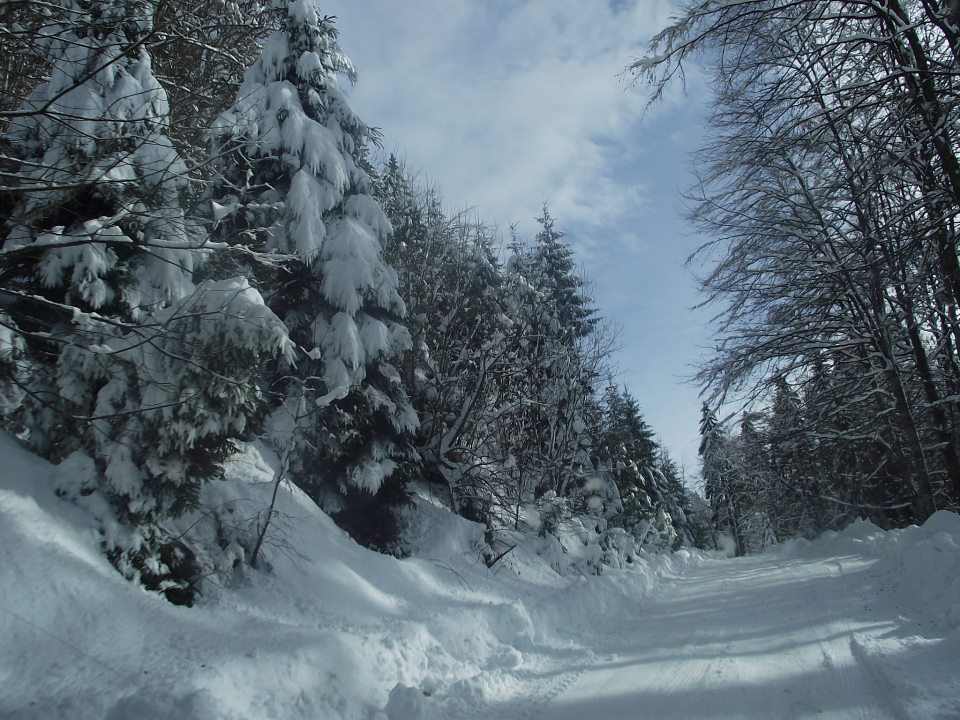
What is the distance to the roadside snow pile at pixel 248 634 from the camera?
373 cm

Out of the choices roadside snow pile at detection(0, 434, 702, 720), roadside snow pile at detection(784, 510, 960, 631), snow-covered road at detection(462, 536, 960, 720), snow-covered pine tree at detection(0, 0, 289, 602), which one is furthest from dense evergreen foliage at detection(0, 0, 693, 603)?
roadside snow pile at detection(784, 510, 960, 631)

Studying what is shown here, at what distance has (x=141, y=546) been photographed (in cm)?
525

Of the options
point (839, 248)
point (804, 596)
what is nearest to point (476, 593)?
point (804, 596)

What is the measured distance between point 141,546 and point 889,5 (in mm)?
9608

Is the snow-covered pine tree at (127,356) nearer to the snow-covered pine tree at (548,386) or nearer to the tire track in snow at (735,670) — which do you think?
the tire track in snow at (735,670)

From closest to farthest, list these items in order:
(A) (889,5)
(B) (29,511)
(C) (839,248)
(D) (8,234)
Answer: (B) (29,511) → (D) (8,234) → (A) (889,5) → (C) (839,248)

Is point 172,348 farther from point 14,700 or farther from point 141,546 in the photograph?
point 14,700

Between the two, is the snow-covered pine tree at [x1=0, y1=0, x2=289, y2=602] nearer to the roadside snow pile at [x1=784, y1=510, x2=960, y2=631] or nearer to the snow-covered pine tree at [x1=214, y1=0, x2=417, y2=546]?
the snow-covered pine tree at [x1=214, y1=0, x2=417, y2=546]

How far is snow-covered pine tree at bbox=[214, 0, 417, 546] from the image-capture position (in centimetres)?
947

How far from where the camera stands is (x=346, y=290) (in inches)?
384

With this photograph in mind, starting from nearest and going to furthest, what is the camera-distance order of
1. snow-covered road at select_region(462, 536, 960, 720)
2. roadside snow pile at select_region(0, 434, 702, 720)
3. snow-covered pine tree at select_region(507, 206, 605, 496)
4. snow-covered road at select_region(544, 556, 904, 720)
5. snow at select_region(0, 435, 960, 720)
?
roadside snow pile at select_region(0, 434, 702, 720)
snow at select_region(0, 435, 960, 720)
snow-covered road at select_region(462, 536, 960, 720)
snow-covered road at select_region(544, 556, 904, 720)
snow-covered pine tree at select_region(507, 206, 605, 496)

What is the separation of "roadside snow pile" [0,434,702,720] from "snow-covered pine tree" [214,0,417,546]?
4.04 ft

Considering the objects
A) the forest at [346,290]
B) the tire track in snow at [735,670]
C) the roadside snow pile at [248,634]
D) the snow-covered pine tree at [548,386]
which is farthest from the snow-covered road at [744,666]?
the snow-covered pine tree at [548,386]

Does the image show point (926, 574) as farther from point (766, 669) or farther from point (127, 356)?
point (127, 356)
